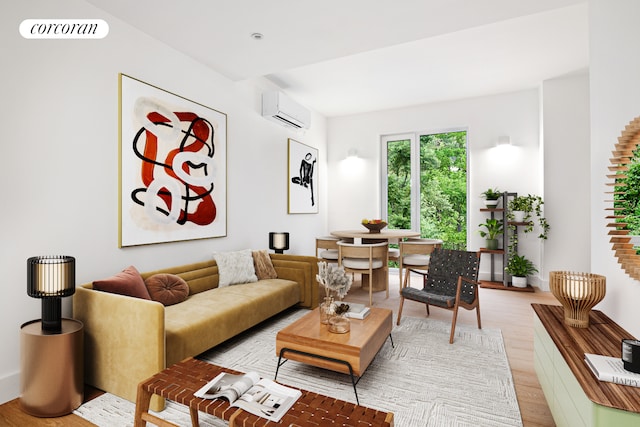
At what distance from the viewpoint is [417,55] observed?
4.10 meters

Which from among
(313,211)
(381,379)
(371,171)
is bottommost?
(381,379)

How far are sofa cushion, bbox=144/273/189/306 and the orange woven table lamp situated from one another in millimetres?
2817

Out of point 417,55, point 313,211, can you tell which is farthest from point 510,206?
point 313,211

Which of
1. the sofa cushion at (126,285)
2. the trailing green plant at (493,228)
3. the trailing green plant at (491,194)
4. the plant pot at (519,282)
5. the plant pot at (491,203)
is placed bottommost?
the plant pot at (519,282)

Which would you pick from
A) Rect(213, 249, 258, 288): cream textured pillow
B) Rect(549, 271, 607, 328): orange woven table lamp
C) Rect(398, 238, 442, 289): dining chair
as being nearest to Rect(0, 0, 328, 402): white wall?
Rect(213, 249, 258, 288): cream textured pillow

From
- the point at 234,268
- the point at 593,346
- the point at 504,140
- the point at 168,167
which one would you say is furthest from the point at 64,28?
the point at 504,140

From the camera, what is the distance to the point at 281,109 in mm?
4742

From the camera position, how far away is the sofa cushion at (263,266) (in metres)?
3.98

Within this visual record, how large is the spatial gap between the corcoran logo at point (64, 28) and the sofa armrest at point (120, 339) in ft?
5.94

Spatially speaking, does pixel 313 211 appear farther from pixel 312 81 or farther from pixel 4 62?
pixel 4 62

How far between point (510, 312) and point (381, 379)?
244cm

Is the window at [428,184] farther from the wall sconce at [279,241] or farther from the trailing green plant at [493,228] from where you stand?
the wall sconce at [279,241]

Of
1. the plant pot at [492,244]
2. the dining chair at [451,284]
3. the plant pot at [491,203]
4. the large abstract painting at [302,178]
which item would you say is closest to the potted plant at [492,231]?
the plant pot at [492,244]

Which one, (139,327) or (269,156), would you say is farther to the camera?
(269,156)
